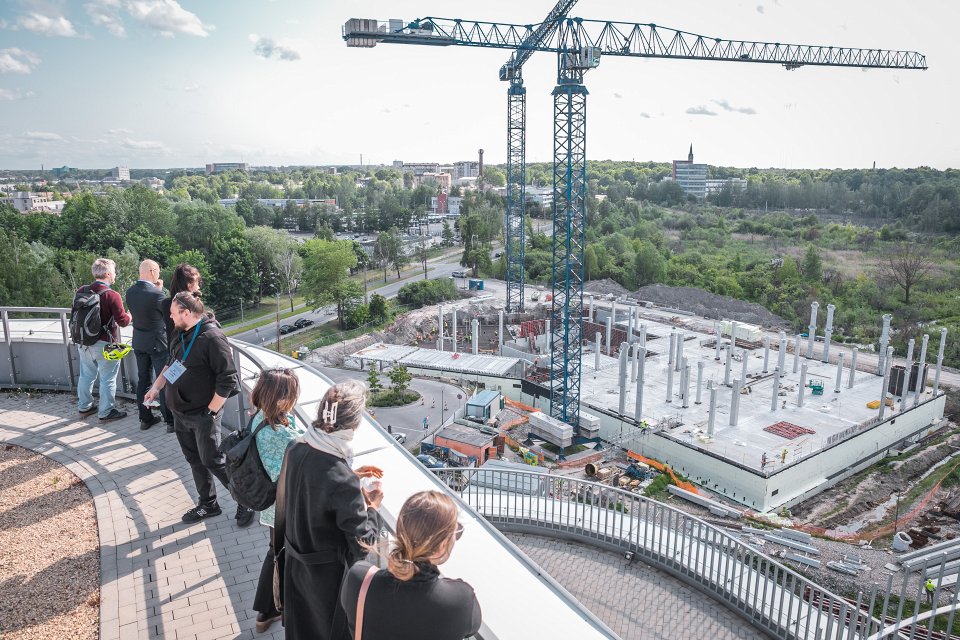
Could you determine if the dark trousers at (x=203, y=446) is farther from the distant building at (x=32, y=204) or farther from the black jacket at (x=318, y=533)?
the distant building at (x=32, y=204)

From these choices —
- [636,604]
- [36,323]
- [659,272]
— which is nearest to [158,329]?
[36,323]

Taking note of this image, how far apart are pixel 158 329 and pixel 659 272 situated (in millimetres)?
43230

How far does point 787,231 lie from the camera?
2416 inches

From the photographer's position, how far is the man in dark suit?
188 inches

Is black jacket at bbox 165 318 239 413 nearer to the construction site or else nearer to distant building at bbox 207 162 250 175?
the construction site

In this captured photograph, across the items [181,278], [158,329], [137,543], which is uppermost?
[181,278]

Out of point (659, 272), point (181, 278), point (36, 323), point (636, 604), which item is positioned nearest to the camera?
point (181, 278)

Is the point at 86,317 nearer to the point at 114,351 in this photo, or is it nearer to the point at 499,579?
the point at 114,351

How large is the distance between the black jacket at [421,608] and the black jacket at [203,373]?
2.23 metres

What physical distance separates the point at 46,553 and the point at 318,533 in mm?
2513

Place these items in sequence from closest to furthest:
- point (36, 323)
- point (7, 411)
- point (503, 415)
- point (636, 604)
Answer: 1. point (636, 604)
2. point (7, 411)
3. point (36, 323)
4. point (503, 415)

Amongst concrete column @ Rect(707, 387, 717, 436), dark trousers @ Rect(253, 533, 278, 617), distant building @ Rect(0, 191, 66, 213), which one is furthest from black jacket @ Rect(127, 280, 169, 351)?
distant building @ Rect(0, 191, 66, 213)

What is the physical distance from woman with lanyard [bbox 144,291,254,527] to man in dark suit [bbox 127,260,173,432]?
4.48ft

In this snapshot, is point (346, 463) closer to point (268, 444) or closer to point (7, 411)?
point (268, 444)
